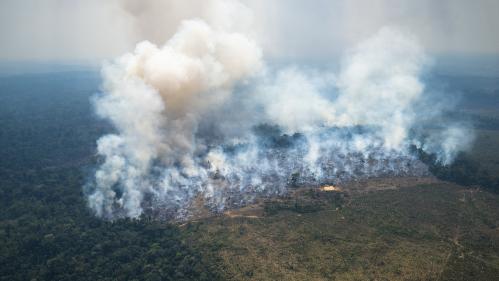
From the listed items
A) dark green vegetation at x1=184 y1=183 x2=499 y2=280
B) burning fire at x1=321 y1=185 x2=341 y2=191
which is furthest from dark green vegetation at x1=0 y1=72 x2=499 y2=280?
burning fire at x1=321 y1=185 x2=341 y2=191

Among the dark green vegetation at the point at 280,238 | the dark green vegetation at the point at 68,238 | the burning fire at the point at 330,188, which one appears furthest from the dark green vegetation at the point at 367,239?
the burning fire at the point at 330,188

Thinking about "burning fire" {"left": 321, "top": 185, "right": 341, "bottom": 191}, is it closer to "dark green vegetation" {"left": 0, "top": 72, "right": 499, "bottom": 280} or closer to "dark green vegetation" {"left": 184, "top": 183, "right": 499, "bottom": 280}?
"dark green vegetation" {"left": 0, "top": 72, "right": 499, "bottom": 280}

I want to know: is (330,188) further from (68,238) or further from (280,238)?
(68,238)

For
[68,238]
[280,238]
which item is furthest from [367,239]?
[68,238]

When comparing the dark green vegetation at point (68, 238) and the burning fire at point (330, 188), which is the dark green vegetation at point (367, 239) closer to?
the dark green vegetation at point (68, 238)

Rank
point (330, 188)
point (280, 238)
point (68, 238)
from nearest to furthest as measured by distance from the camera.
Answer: point (280, 238) → point (68, 238) → point (330, 188)

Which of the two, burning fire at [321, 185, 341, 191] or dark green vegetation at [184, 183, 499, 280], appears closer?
dark green vegetation at [184, 183, 499, 280]

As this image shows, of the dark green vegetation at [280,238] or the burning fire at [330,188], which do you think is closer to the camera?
the dark green vegetation at [280,238]

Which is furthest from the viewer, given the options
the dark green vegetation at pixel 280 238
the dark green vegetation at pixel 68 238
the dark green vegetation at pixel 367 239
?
the dark green vegetation at pixel 68 238
